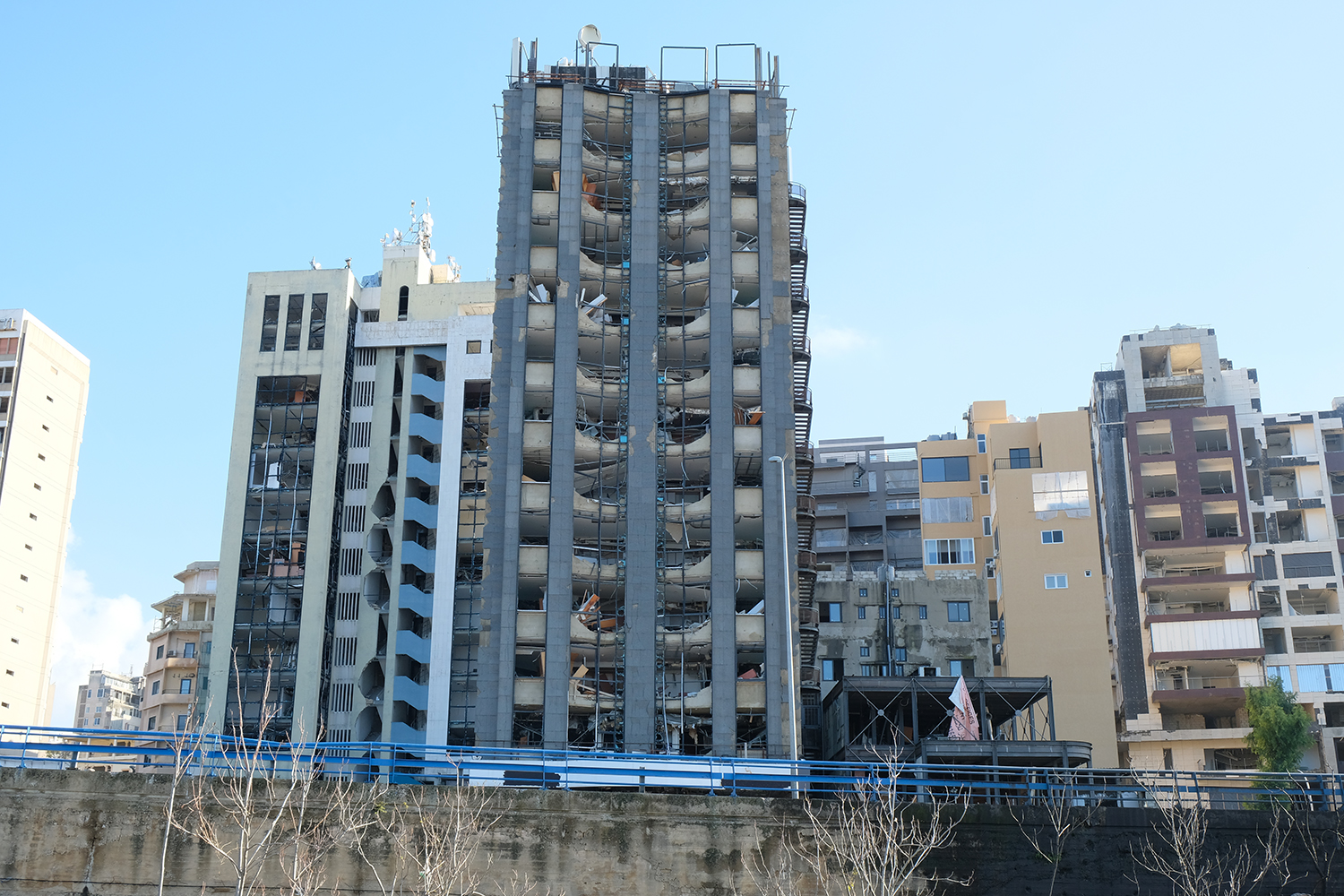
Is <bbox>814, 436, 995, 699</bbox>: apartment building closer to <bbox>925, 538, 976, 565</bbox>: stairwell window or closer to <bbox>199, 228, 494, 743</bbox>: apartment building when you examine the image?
<bbox>925, 538, 976, 565</bbox>: stairwell window

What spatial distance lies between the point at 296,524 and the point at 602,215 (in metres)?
35.8

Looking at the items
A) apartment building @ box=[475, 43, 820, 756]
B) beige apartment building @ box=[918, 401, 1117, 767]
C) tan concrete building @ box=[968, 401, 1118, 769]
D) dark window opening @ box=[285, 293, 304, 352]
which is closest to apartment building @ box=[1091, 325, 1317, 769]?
tan concrete building @ box=[968, 401, 1118, 769]

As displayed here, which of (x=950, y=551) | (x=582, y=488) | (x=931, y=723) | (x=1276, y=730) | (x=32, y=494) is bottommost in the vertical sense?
(x=931, y=723)

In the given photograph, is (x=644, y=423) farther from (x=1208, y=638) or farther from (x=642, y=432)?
(x=1208, y=638)

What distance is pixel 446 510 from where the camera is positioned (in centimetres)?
9156

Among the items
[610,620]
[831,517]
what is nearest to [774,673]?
[610,620]

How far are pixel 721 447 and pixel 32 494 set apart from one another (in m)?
70.4

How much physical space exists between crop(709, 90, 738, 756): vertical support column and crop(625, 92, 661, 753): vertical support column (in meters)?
3.01

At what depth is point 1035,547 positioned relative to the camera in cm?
9950

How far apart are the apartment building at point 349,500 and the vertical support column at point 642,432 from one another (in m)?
24.1

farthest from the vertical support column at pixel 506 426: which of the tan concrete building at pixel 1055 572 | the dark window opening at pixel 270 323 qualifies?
the tan concrete building at pixel 1055 572

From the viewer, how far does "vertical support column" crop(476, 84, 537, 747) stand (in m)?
65.4

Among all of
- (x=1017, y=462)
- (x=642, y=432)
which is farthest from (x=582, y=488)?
(x=1017, y=462)

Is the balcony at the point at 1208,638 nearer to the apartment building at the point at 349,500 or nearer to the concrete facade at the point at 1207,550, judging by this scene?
the concrete facade at the point at 1207,550
